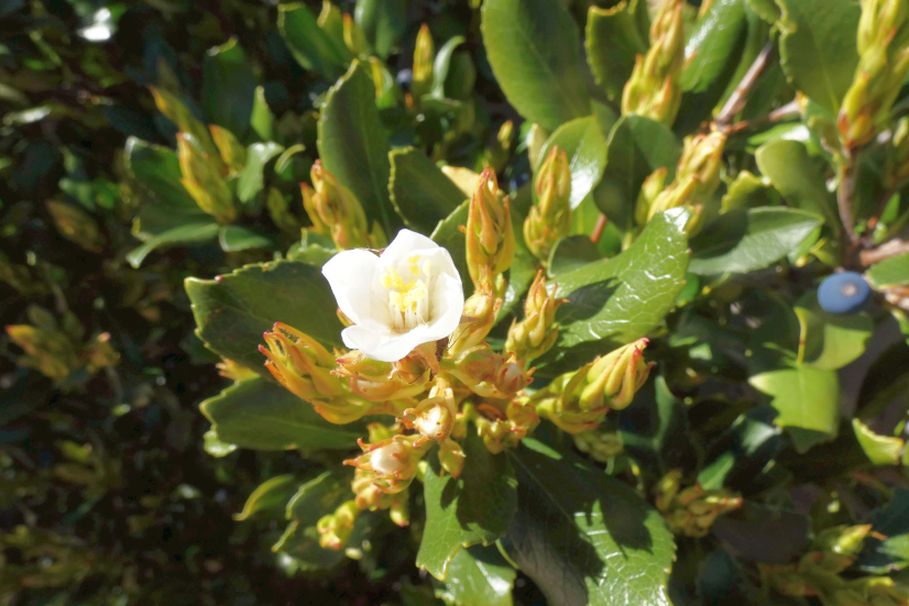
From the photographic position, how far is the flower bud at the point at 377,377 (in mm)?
819

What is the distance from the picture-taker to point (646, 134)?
131 cm

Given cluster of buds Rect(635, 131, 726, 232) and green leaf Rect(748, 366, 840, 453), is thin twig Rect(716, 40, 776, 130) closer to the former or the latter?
cluster of buds Rect(635, 131, 726, 232)

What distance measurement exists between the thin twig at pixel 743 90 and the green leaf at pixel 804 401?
61 centimetres

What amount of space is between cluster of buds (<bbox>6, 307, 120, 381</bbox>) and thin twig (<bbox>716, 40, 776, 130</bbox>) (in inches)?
74.9

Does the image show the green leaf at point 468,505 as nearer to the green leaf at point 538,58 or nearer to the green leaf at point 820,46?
the green leaf at point 538,58

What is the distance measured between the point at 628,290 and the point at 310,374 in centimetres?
50

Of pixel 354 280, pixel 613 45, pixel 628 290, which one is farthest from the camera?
pixel 613 45

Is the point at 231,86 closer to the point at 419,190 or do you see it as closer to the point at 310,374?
the point at 419,190

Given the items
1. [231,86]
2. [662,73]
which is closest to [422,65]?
[231,86]

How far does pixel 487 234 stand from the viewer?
0.88 meters

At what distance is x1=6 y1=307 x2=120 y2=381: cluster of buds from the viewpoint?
2.02 meters

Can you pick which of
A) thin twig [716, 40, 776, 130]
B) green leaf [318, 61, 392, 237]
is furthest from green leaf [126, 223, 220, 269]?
thin twig [716, 40, 776, 130]

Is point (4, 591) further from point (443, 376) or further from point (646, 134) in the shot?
point (646, 134)

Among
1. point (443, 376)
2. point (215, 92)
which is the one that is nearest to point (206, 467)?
point (215, 92)
